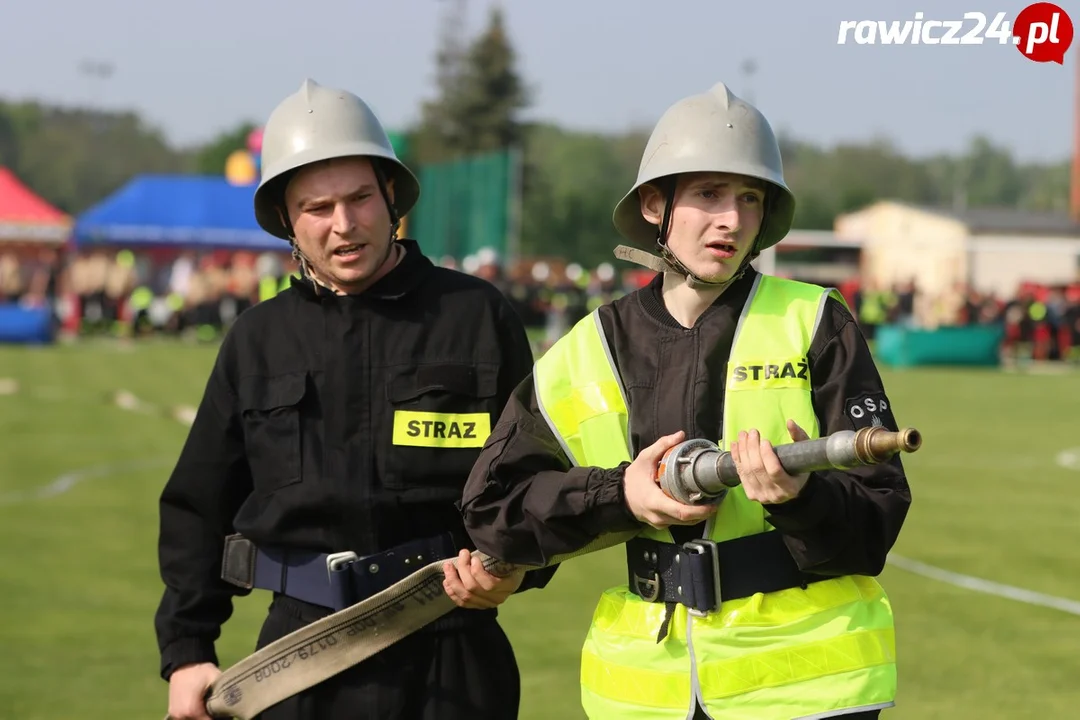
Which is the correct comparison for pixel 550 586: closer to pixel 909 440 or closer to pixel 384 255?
pixel 384 255

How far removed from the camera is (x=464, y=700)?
4234mm

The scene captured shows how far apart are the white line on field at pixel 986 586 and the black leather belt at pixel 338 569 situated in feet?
21.2

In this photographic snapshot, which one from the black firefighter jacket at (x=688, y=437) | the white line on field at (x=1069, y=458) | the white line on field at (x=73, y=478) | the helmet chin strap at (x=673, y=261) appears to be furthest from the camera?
the white line on field at (x=1069, y=458)

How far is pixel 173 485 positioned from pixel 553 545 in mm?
1415

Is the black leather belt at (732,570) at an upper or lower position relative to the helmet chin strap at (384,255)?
lower

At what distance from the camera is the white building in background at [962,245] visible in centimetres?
9062

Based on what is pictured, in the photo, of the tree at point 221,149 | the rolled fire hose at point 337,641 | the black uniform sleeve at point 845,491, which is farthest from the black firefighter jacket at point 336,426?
the tree at point 221,149

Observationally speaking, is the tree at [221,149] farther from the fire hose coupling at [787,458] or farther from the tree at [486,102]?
the fire hose coupling at [787,458]

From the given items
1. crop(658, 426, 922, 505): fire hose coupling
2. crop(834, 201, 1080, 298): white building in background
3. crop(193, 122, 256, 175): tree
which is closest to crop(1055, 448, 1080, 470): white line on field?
crop(658, 426, 922, 505): fire hose coupling

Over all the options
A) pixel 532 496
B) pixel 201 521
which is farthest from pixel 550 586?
pixel 532 496

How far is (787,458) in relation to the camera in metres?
2.96

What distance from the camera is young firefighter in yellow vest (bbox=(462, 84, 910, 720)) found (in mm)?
3404

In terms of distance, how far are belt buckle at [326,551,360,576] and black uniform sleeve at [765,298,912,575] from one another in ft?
4.24

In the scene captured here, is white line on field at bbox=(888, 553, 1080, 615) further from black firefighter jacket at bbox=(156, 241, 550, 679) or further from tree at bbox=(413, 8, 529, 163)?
tree at bbox=(413, 8, 529, 163)
